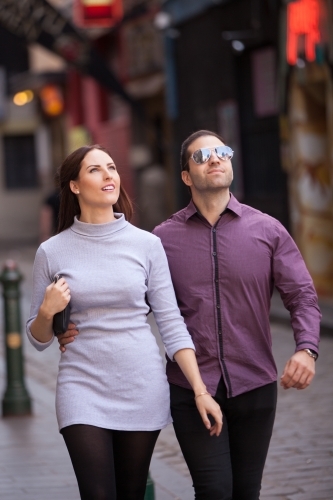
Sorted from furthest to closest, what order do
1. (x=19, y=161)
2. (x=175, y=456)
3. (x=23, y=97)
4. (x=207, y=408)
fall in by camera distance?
(x=19, y=161), (x=23, y=97), (x=175, y=456), (x=207, y=408)

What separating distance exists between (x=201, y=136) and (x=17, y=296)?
436 centimetres

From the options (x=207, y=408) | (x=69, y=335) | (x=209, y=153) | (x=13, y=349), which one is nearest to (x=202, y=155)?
(x=209, y=153)

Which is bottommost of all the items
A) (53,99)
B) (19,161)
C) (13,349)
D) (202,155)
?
(19,161)

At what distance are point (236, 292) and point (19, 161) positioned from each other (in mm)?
30896

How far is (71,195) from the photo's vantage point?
13.4 feet

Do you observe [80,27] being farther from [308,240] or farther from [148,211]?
[308,240]

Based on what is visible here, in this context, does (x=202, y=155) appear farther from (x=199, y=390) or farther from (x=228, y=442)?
(x=228, y=442)

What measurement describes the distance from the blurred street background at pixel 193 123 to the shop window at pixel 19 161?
2.97 metres

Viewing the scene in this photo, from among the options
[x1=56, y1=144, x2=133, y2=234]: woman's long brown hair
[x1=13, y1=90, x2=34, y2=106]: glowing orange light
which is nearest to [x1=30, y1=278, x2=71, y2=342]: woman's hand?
[x1=56, y1=144, x2=133, y2=234]: woman's long brown hair

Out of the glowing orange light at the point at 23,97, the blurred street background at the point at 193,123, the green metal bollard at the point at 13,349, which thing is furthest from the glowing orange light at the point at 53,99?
the green metal bollard at the point at 13,349

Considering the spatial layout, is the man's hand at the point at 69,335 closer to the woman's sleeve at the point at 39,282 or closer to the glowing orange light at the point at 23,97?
the woman's sleeve at the point at 39,282

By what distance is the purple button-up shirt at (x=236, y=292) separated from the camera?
13.1 ft


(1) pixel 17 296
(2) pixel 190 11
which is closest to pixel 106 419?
(1) pixel 17 296

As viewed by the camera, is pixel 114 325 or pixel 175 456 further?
pixel 175 456
